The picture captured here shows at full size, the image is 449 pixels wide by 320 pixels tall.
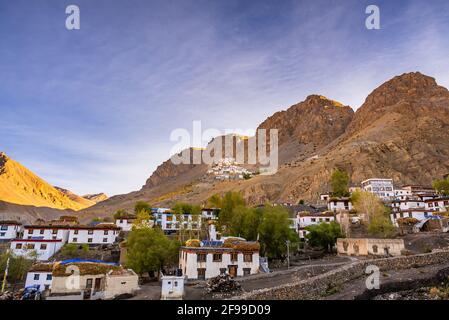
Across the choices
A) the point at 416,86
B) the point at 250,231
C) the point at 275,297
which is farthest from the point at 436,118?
the point at 275,297

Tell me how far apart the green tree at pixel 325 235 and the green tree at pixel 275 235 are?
6.44 meters

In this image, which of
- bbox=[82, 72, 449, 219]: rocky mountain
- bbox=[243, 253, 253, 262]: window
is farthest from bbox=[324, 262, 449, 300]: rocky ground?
bbox=[82, 72, 449, 219]: rocky mountain

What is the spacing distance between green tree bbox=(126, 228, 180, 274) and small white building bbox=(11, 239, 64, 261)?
21.4 meters

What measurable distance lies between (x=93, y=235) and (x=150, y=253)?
27713mm

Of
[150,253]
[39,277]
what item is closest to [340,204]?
[150,253]

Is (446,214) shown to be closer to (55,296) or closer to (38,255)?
(55,296)

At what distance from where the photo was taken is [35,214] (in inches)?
6373

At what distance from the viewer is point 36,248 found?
54.6 m

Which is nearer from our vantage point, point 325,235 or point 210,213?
point 325,235

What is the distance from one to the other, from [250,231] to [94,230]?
108 ft

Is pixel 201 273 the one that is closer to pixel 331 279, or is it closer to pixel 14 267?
pixel 331 279

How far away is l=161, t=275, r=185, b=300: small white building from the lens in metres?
28.9

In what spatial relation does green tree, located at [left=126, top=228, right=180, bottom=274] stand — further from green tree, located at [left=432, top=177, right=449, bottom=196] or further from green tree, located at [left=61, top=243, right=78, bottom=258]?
green tree, located at [left=432, top=177, right=449, bottom=196]

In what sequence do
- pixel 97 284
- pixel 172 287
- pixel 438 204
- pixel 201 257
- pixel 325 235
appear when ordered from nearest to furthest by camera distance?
pixel 172 287 → pixel 97 284 → pixel 201 257 → pixel 325 235 → pixel 438 204
